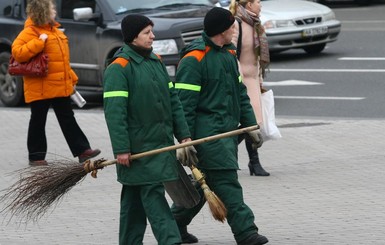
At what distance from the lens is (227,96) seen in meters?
8.05

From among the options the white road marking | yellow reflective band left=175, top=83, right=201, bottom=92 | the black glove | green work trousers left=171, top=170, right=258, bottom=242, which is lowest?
the white road marking

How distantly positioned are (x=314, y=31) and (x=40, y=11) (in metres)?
9.24

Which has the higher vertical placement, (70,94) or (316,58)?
(70,94)

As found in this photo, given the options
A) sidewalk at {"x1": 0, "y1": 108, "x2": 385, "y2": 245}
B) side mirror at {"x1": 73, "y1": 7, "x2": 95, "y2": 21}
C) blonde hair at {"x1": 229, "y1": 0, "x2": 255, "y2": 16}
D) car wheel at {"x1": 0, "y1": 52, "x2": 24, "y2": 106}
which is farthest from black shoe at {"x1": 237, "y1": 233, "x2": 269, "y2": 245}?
car wheel at {"x1": 0, "y1": 52, "x2": 24, "y2": 106}

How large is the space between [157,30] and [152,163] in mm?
8302

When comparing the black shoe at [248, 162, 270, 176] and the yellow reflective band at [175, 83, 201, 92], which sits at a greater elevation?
the yellow reflective band at [175, 83, 201, 92]

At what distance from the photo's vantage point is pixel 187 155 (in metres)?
7.54

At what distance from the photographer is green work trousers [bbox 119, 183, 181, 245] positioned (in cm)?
720

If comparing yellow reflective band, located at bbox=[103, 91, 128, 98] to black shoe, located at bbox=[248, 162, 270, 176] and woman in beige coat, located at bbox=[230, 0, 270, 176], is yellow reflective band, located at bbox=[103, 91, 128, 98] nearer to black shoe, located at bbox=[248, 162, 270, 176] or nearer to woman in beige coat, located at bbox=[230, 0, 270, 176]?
woman in beige coat, located at bbox=[230, 0, 270, 176]

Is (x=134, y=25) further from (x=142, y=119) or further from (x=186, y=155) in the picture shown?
(x=186, y=155)

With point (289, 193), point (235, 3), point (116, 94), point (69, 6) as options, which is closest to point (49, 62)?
point (235, 3)

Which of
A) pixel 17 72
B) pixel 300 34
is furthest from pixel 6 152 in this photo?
pixel 300 34

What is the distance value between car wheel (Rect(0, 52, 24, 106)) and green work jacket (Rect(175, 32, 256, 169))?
28.5 ft

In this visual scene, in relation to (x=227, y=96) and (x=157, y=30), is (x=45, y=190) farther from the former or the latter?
(x=157, y=30)
